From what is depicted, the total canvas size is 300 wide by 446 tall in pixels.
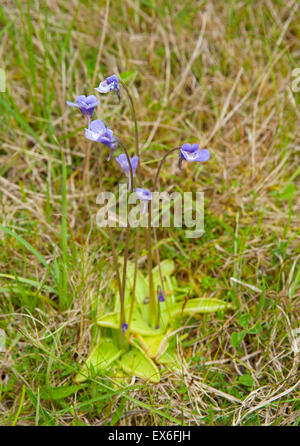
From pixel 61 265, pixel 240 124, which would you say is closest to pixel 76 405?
pixel 61 265

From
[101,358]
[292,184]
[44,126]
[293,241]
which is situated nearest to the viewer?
[101,358]

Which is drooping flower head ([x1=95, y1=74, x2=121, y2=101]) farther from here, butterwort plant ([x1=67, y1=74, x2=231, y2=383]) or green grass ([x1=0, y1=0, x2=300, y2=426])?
green grass ([x1=0, y1=0, x2=300, y2=426])

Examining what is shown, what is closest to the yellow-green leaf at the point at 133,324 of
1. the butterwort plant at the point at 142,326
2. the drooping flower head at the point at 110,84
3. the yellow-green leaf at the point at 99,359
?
the butterwort plant at the point at 142,326

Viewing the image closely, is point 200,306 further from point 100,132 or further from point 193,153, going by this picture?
point 100,132

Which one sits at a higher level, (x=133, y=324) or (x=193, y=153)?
(x=193, y=153)

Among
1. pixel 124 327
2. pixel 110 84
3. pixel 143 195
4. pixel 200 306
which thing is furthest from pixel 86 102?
pixel 200 306
